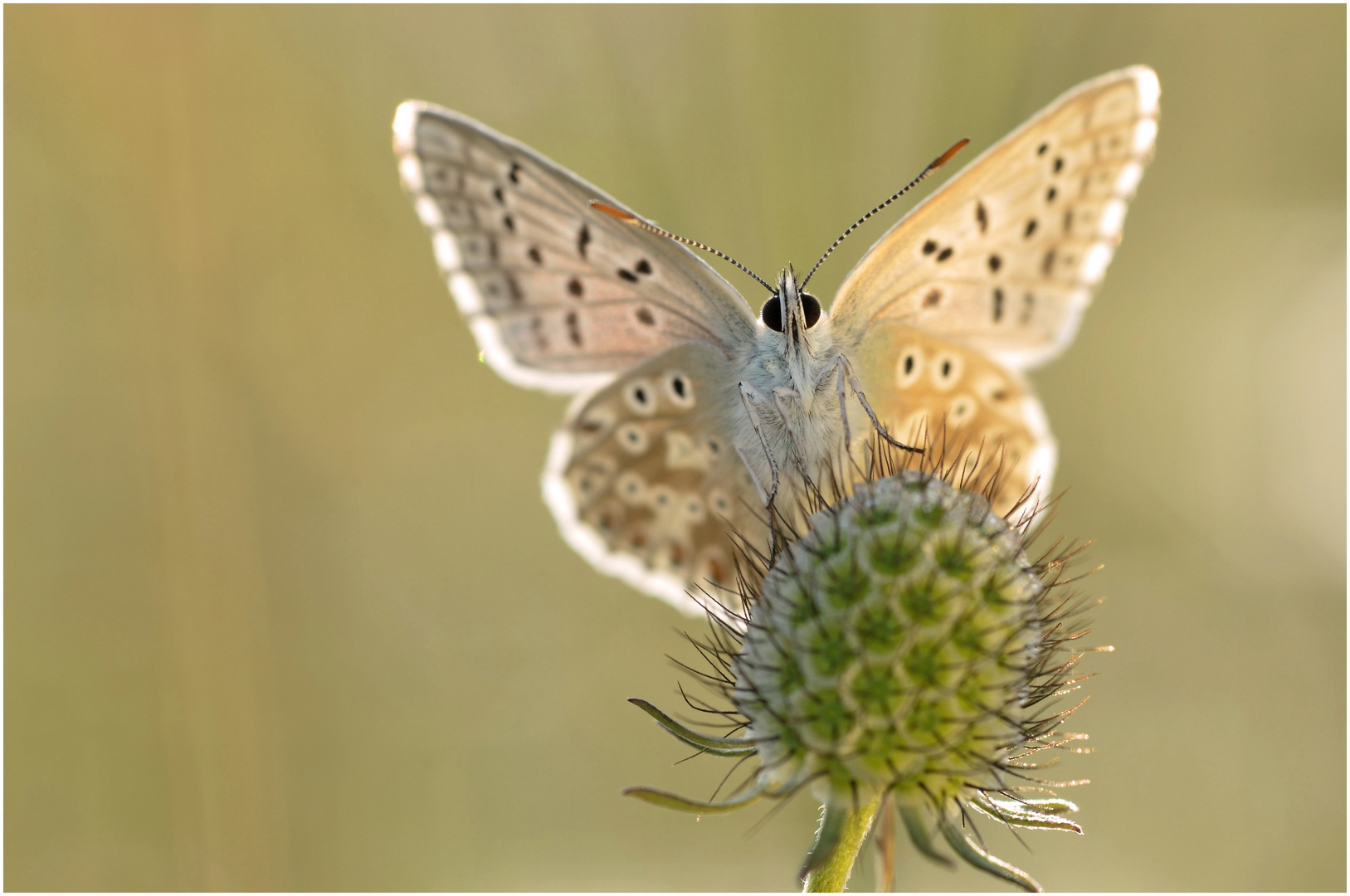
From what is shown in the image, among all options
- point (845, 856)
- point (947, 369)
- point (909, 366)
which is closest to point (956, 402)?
point (947, 369)

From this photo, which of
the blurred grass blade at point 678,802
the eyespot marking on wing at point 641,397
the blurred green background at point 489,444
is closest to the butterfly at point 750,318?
the eyespot marking on wing at point 641,397

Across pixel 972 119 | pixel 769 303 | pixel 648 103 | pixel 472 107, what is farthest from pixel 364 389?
pixel 972 119

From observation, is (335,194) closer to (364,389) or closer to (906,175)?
(364,389)

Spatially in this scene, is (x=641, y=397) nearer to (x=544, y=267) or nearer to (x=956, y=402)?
(x=544, y=267)

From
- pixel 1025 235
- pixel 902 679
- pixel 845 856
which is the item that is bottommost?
pixel 845 856

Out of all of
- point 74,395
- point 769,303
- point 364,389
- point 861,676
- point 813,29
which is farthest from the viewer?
point 364,389

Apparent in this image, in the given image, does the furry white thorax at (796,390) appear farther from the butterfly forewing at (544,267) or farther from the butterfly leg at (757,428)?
the butterfly forewing at (544,267)
